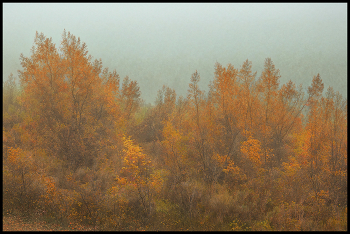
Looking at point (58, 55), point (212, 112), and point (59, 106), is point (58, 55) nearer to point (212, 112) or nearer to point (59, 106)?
point (59, 106)

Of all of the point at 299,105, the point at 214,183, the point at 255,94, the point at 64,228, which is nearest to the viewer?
the point at 64,228

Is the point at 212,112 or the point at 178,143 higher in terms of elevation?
the point at 212,112

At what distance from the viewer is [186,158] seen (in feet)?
71.1

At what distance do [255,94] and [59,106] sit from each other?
69.1 feet

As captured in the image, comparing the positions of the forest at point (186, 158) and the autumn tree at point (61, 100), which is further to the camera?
the autumn tree at point (61, 100)

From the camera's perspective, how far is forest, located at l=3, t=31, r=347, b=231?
16.4m

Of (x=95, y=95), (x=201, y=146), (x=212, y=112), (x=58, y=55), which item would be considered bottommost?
(x=201, y=146)

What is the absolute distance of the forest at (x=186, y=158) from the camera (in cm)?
1644

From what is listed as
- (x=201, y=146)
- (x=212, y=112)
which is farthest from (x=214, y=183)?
(x=212, y=112)

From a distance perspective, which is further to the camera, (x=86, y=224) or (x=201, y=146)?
(x=201, y=146)

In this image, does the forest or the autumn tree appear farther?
the autumn tree

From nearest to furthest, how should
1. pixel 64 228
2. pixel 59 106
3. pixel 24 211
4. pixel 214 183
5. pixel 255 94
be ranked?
pixel 64 228
pixel 24 211
pixel 214 183
pixel 59 106
pixel 255 94

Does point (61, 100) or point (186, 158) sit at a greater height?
point (61, 100)

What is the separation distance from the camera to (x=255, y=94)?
23.1 meters
